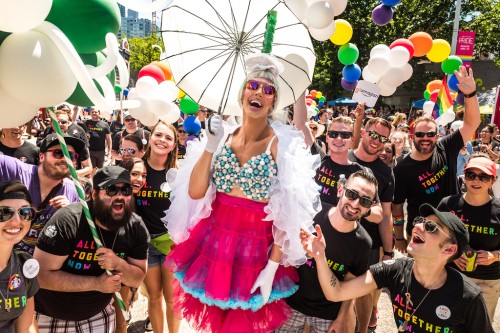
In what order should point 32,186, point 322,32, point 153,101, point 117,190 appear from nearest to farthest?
1. point 117,190
2. point 32,186
3. point 322,32
4. point 153,101

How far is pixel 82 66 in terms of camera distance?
172cm

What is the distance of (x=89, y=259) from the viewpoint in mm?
2492

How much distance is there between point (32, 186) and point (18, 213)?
91 cm

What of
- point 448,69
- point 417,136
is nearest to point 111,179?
point 417,136

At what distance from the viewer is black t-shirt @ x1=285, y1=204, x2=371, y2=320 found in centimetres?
265

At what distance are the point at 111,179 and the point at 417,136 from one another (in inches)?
117

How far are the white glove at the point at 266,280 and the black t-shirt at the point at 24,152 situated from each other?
132 inches

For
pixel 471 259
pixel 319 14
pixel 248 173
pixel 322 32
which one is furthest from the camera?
pixel 322 32

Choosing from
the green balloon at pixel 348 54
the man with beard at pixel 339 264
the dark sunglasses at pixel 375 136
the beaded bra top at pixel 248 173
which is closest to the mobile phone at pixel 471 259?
the man with beard at pixel 339 264

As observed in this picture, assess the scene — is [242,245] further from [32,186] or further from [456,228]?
[32,186]

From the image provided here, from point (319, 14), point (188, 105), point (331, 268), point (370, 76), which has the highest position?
point (319, 14)

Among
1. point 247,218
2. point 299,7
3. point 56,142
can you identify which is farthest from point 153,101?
point 247,218

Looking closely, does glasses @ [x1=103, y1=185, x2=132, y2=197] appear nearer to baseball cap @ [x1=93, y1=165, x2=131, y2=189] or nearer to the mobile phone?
baseball cap @ [x1=93, y1=165, x2=131, y2=189]

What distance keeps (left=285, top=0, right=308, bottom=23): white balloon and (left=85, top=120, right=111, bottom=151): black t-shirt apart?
5752mm
